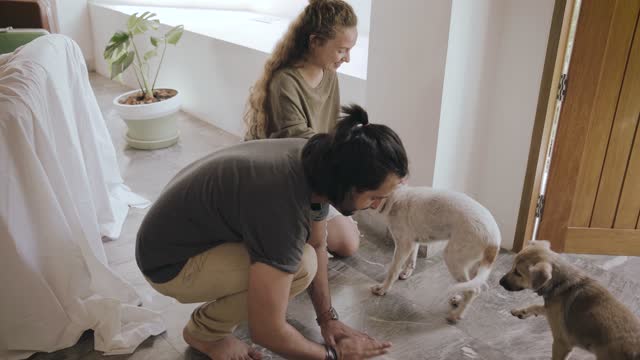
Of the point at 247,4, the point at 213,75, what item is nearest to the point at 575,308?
the point at 213,75

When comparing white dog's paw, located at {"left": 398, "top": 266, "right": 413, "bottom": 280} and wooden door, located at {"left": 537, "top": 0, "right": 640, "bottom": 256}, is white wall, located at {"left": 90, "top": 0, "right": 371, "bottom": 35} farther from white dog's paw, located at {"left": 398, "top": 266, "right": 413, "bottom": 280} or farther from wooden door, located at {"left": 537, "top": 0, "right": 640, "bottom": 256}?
white dog's paw, located at {"left": 398, "top": 266, "right": 413, "bottom": 280}

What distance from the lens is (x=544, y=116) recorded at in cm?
205

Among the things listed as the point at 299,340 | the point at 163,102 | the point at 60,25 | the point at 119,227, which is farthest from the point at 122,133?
the point at 299,340

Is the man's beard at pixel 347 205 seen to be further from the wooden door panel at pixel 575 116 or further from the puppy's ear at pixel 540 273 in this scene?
the wooden door panel at pixel 575 116

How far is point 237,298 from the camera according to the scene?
1.52 metres

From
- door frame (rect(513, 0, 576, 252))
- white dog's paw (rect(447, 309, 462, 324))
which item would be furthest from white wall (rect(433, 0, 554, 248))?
white dog's paw (rect(447, 309, 462, 324))

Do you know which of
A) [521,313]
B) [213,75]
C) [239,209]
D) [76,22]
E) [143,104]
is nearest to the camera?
[239,209]

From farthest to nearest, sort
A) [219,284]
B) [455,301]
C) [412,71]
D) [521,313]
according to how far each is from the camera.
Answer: [412,71]
[455,301]
[521,313]
[219,284]

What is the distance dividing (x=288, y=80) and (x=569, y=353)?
3.96ft

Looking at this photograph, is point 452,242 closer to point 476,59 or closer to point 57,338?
point 476,59

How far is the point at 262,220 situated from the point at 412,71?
3.58 feet

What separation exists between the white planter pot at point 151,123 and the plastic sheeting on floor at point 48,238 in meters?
1.10

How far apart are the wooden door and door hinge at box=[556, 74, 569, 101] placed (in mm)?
11

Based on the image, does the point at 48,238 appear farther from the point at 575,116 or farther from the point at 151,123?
the point at 575,116
